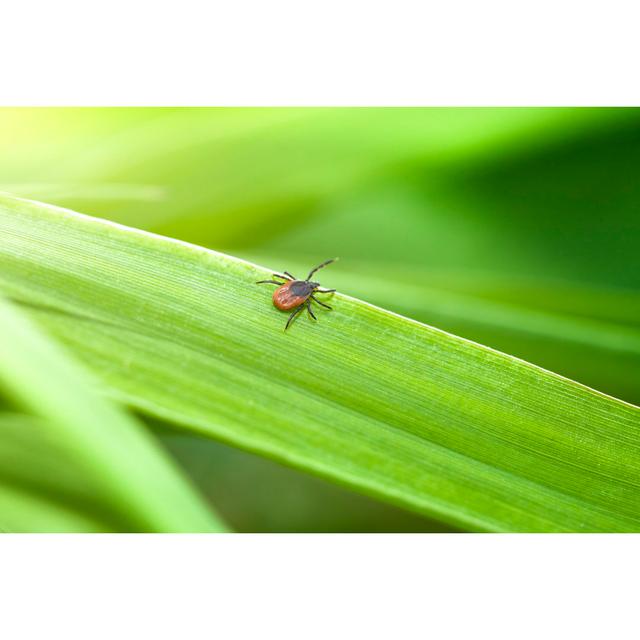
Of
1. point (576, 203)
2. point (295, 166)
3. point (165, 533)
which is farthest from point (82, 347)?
point (576, 203)

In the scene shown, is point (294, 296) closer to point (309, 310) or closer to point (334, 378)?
point (309, 310)

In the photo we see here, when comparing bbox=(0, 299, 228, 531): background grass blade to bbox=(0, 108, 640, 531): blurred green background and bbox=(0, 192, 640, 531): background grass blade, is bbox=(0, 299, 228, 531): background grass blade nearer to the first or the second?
bbox=(0, 192, 640, 531): background grass blade

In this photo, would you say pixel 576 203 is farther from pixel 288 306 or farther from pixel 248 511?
pixel 248 511

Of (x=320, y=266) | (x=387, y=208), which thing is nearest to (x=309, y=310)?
(x=320, y=266)

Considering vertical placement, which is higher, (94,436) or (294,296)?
(294,296)

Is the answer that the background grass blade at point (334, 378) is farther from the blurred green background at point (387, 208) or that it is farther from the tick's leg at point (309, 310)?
the blurred green background at point (387, 208)

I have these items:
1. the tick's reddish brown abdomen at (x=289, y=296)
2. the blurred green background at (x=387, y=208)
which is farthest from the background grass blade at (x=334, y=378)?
the blurred green background at (x=387, y=208)
